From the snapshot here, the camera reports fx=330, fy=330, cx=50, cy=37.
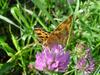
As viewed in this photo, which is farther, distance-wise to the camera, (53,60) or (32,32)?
(32,32)

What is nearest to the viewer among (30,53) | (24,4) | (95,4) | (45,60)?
(45,60)

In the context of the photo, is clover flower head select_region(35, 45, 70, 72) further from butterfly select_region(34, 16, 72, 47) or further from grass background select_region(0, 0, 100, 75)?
grass background select_region(0, 0, 100, 75)

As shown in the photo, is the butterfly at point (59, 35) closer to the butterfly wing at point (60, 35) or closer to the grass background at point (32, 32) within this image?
the butterfly wing at point (60, 35)

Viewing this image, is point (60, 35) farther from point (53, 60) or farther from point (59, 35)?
point (53, 60)

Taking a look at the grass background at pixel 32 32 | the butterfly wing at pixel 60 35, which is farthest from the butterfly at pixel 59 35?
the grass background at pixel 32 32

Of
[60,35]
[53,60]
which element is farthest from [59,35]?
[53,60]

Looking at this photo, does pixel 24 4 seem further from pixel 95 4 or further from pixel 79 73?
pixel 79 73

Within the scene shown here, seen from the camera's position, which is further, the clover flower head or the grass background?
the grass background

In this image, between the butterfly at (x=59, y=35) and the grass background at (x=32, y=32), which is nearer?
the butterfly at (x=59, y=35)

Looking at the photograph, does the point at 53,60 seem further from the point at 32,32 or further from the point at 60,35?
the point at 32,32

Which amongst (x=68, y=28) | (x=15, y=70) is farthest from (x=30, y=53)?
(x=68, y=28)

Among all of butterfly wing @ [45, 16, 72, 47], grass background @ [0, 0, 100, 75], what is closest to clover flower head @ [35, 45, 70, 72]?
butterfly wing @ [45, 16, 72, 47]
